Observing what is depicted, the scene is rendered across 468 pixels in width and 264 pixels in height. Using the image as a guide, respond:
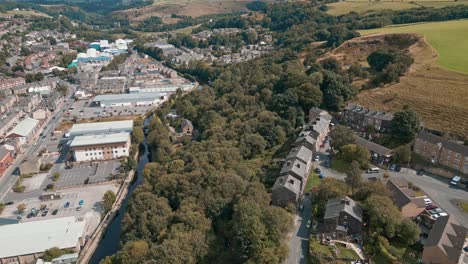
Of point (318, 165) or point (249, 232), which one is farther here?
point (318, 165)

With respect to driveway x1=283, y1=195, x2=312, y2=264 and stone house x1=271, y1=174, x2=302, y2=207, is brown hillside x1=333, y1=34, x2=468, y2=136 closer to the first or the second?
stone house x1=271, y1=174, x2=302, y2=207

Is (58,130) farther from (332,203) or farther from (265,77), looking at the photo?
(332,203)

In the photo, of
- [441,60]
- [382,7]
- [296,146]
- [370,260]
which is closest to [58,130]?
[296,146]

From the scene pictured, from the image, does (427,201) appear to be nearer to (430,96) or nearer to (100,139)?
(430,96)

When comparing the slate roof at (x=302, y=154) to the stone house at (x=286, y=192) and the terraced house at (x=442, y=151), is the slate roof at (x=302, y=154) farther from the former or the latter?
the terraced house at (x=442, y=151)

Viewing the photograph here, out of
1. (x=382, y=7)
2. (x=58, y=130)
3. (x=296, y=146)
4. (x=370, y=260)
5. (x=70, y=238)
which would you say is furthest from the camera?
(x=382, y=7)

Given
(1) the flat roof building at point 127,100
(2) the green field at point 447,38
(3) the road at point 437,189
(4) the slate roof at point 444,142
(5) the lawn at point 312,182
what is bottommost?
(1) the flat roof building at point 127,100

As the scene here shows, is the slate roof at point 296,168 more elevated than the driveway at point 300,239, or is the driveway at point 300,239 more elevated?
the slate roof at point 296,168

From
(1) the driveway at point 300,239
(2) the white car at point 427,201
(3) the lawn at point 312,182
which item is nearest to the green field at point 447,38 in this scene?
(2) the white car at point 427,201
